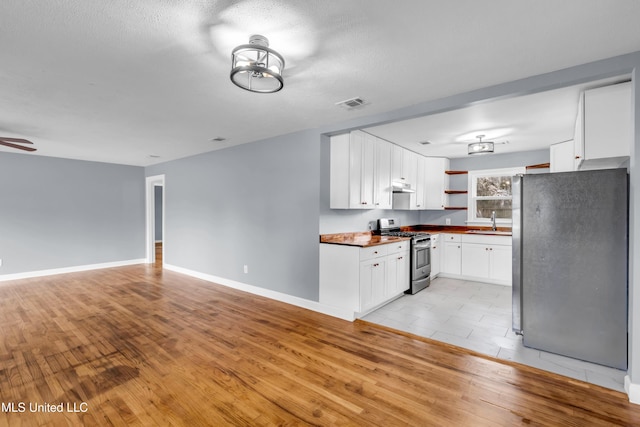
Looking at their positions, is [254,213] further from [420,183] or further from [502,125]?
[502,125]

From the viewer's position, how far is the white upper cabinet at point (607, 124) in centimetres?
233

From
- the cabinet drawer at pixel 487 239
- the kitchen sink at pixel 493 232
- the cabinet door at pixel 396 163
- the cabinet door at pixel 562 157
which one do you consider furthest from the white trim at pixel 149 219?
the cabinet door at pixel 562 157

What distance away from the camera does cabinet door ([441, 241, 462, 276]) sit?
5617 millimetres

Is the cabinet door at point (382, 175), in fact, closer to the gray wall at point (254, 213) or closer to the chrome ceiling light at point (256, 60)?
the gray wall at point (254, 213)

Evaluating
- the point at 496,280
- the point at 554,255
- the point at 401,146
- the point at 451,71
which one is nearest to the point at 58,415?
the point at 451,71

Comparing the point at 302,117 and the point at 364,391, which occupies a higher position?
the point at 302,117

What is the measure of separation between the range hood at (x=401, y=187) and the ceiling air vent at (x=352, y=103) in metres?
2.06

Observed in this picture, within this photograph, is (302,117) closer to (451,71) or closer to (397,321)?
(451,71)

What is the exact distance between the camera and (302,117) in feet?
11.8

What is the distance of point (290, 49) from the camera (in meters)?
2.08

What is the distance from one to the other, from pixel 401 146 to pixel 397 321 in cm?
308

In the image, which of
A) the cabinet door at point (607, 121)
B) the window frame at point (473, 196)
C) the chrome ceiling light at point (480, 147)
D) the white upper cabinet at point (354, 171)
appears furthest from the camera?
the window frame at point (473, 196)

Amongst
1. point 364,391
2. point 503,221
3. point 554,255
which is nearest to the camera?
point 364,391
